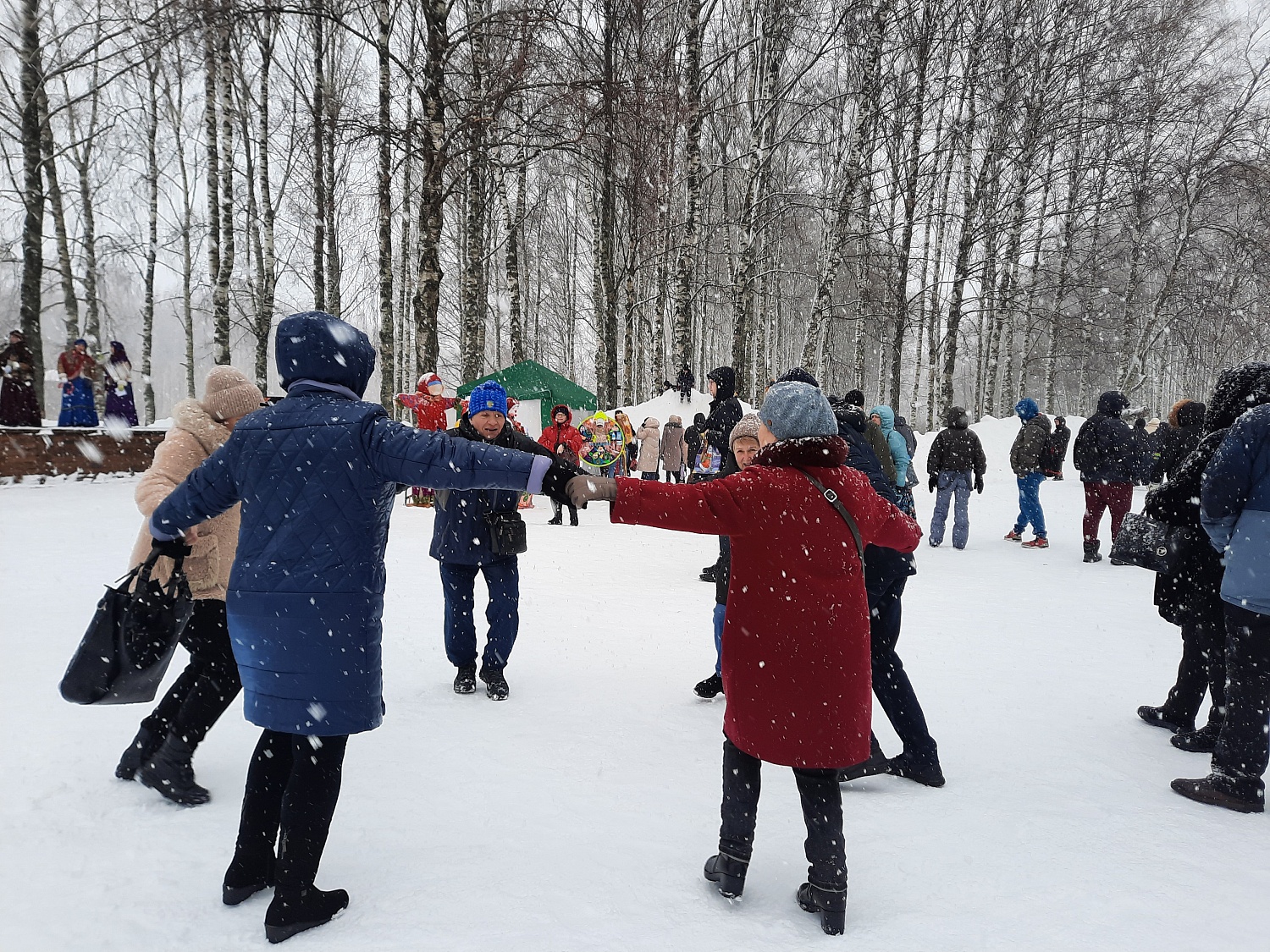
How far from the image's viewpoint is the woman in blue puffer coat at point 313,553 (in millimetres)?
2201

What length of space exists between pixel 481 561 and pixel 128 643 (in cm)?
206

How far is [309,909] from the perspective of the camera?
2.30 metres

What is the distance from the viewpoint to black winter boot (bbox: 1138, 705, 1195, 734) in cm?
409

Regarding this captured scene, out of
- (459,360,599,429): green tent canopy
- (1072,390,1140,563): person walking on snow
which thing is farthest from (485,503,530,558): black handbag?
(459,360,599,429): green tent canopy

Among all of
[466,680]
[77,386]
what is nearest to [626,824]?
[466,680]

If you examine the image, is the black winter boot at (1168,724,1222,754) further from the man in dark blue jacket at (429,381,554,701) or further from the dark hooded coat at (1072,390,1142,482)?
the dark hooded coat at (1072,390,1142,482)

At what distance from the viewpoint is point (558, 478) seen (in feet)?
7.30

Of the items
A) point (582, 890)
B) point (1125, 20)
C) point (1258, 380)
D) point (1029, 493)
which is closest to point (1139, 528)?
point (1258, 380)

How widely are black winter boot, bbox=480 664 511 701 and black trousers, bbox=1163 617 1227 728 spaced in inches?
152

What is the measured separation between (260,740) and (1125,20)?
25731mm

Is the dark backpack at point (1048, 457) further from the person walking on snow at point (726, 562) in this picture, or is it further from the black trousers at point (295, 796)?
the black trousers at point (295, 796)

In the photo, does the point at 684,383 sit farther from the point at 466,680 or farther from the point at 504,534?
the point at 466,680

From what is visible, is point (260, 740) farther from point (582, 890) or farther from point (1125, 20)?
point (1125, 20)

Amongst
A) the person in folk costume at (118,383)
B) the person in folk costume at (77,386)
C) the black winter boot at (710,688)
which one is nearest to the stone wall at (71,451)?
the person in folk costume at (118,383)
